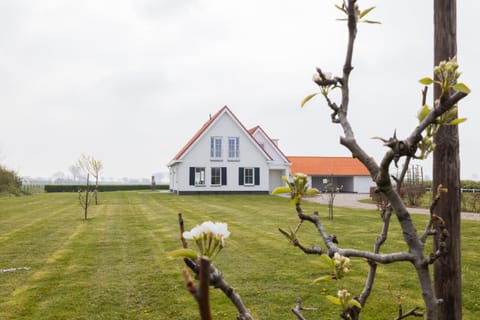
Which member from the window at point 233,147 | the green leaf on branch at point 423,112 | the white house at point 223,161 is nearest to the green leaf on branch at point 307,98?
the green leaf on branch at point 423,112

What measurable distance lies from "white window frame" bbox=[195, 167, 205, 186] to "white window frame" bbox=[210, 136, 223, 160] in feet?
4.30

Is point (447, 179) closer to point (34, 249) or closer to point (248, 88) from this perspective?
point (34, 249)

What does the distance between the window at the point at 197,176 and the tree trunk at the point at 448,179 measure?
2804 cm

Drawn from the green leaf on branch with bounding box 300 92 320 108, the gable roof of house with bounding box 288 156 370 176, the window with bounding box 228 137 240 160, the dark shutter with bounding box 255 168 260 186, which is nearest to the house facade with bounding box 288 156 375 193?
the gable roof of house with bounding box 288 156 370 176

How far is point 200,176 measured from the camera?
3059 cm

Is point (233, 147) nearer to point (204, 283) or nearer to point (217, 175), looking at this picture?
point (217, 175)

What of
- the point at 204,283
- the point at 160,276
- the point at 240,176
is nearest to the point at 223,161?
the point at 240,176

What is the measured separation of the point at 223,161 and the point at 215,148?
1.20 metres

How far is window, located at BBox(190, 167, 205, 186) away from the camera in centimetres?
3036

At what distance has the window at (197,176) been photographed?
30359 mm

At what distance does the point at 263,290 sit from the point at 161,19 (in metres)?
7.98

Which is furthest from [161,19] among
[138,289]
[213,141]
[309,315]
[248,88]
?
[213,141]

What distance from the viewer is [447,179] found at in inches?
105

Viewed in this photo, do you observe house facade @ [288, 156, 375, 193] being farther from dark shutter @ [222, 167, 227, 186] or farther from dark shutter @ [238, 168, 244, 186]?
dark shutter @ [222, 167, 227, 186]
